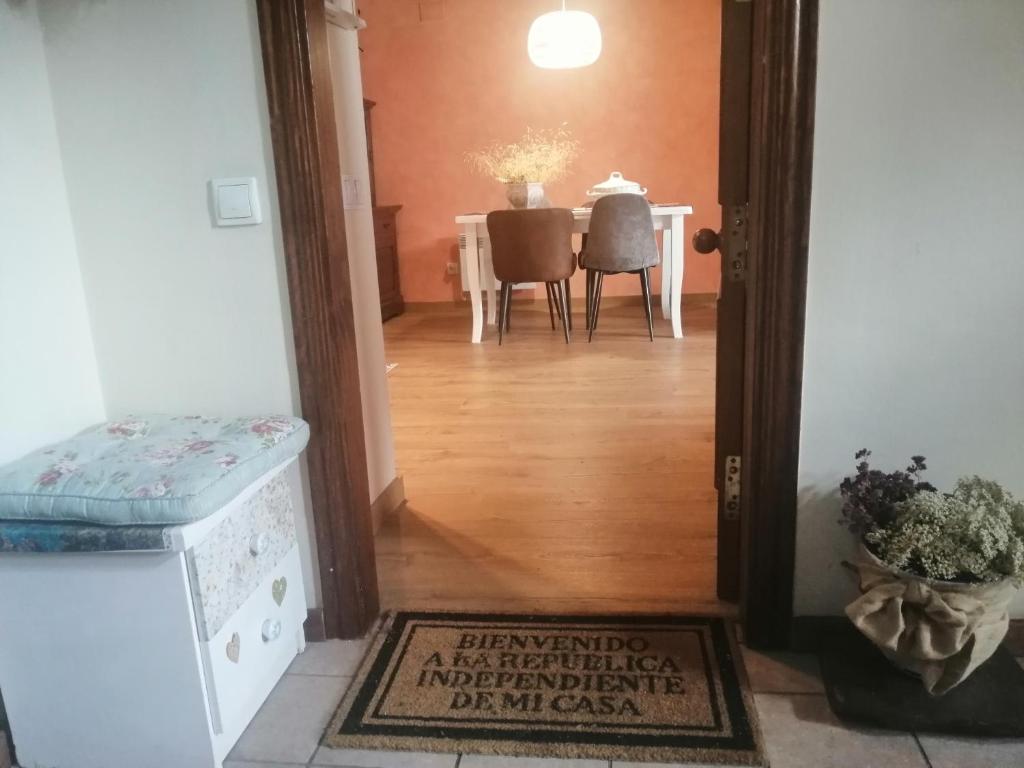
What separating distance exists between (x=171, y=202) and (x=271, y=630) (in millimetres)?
878

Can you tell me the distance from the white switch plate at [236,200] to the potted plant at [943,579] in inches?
52.3

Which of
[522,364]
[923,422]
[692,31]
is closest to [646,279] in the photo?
[522,364]

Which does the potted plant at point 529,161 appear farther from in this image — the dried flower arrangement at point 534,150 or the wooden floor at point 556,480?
the wooden floor at point 556,480

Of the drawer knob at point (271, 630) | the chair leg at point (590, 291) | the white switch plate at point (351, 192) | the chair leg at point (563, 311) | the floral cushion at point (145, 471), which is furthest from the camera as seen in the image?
the chair leg at point (590, 291)

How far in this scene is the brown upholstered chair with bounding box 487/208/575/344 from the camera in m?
4.52

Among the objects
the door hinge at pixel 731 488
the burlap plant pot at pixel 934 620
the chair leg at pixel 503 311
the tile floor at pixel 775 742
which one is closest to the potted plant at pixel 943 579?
the burlap plant pot at pixel 934 620

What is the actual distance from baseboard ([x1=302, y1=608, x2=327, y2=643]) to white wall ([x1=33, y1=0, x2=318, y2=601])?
0.09 metres

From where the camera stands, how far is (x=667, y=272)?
5.10 meters

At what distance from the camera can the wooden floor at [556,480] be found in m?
1.96

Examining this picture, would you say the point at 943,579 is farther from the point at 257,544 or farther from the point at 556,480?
the point at 556,480

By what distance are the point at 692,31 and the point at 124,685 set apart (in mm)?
5710

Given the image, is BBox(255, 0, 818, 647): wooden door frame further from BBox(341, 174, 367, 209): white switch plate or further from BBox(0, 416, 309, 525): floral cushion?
BBox(341, 174, 367, 209): white switch plate

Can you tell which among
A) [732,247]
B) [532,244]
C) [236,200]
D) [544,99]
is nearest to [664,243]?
[532,244]

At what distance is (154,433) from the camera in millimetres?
1547
